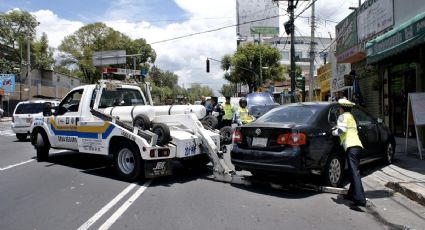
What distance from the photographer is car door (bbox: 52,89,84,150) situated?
397 inches

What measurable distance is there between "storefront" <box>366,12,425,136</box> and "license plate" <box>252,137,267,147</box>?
15.2 ft

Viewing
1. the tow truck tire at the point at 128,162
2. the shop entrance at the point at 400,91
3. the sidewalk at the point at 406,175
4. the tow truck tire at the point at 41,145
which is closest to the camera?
the sidewalk at the point at 406,175

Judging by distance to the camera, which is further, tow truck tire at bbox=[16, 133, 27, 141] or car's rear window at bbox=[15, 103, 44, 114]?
tow truck tire at bbox=[16, 133, 27, 141]

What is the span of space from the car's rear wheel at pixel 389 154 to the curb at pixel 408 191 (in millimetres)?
2074

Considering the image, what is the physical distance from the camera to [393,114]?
48.3 ft

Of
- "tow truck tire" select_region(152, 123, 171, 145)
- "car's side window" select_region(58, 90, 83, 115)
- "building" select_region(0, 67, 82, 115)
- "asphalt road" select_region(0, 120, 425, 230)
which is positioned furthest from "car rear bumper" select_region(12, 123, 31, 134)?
"building" select_region(0, 67, 82, 115)

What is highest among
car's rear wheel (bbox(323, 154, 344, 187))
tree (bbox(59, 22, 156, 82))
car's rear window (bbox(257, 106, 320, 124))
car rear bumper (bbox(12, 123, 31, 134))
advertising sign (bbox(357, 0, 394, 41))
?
tree (bbox(59, 22, 156, 82))

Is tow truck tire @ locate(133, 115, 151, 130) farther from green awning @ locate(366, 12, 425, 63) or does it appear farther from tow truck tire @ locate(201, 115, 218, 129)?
green awning @ locate(366, 12, 425, 63)

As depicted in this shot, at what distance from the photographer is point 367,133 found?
9.20m

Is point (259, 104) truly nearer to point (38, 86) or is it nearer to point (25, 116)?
point (25, 116)

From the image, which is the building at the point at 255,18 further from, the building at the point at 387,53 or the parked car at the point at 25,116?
the parked car at the point at 25,116

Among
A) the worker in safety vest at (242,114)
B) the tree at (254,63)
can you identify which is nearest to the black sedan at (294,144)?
the worker in safety vest at (242,114)

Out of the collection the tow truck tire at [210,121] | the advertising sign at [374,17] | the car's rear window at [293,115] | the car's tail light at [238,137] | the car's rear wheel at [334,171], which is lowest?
the car's rear wheel at [334,171]

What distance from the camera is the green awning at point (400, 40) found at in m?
9.80
